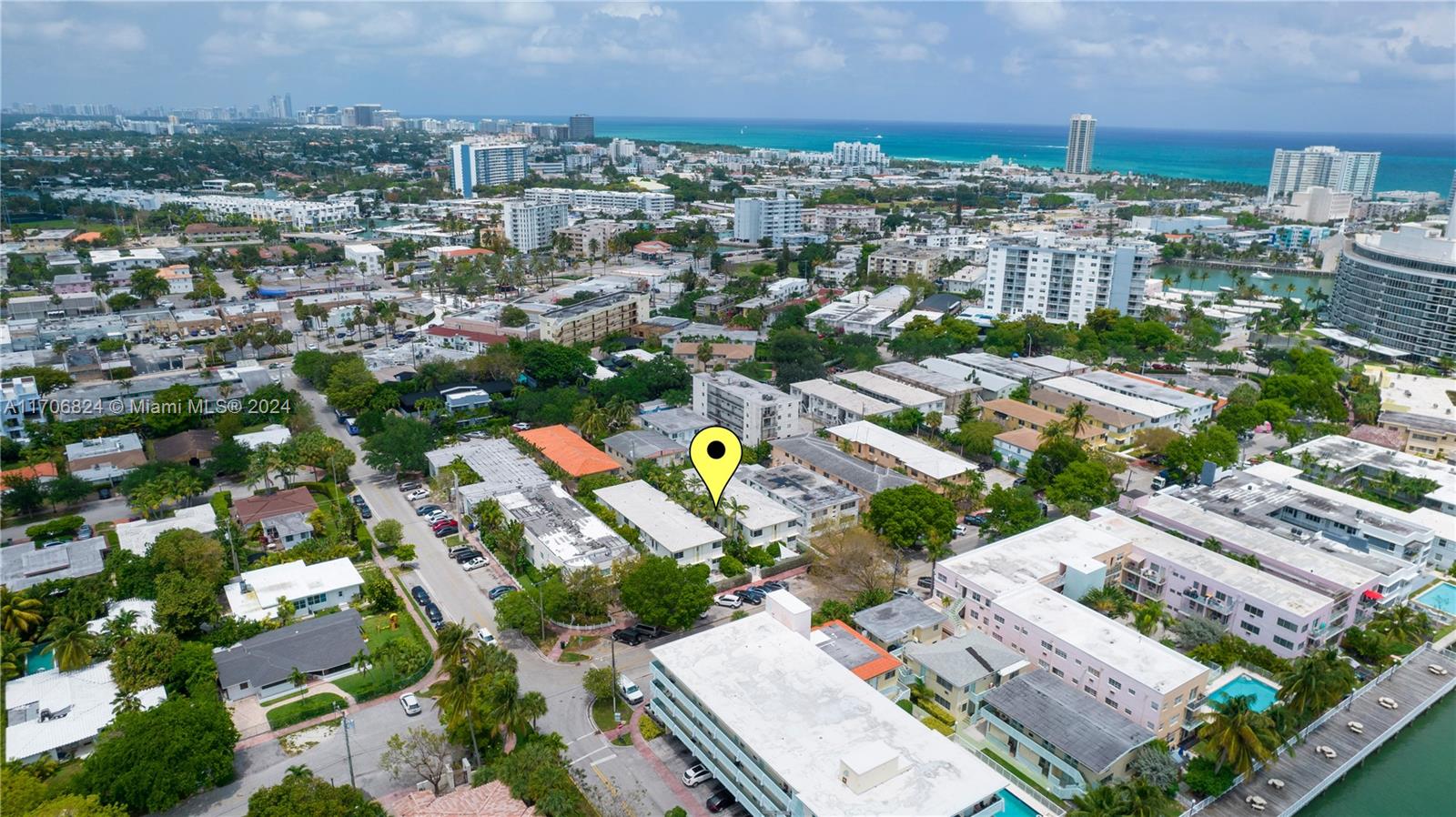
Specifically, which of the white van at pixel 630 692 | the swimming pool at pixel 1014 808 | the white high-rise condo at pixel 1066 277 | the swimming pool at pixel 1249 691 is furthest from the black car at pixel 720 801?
the white high-rise condo at pixel 1066 277

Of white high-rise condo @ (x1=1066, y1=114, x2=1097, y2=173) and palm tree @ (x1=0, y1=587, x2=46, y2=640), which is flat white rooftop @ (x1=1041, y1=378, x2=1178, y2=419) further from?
white high-rise condo @ (x1=1066, y1=114, x2=1097, y2=173)

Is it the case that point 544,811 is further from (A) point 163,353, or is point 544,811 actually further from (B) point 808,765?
(A) point 163,353

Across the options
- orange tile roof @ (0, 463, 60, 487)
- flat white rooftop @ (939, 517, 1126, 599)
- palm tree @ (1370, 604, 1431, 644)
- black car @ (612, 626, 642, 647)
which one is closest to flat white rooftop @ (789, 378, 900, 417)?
flat white rooftop @ (939, 517, 1126, 599)

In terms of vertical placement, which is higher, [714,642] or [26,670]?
[714,642]

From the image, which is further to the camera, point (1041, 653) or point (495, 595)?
point (495, 595)

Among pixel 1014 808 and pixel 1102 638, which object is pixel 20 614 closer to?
pixel 1014 808

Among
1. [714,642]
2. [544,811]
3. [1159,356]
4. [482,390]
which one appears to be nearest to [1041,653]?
[714,642]

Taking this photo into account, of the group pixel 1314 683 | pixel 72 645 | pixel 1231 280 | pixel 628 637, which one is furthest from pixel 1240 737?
pixel 1231 280
